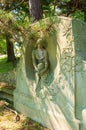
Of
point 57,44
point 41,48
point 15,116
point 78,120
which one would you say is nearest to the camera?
point 78,120

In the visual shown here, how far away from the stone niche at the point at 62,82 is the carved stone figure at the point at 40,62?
0.09m

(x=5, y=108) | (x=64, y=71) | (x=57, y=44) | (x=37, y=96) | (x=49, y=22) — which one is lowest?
(x=5, y=108)

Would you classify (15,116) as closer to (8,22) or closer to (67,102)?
(67,102)

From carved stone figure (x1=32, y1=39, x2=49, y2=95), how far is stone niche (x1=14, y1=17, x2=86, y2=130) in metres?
0.09

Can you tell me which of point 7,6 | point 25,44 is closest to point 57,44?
point 25,44

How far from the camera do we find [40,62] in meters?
5.88

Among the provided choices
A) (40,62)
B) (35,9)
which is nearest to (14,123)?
(40,62)

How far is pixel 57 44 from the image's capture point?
5441 millimetres

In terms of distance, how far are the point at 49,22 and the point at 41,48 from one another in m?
0.69

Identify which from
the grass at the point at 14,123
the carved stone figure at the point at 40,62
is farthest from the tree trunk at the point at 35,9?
the grass at the point at 14,123

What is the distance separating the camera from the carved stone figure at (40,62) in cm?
575

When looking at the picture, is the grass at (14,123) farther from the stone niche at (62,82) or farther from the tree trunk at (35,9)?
the tree trunk at (35,9)

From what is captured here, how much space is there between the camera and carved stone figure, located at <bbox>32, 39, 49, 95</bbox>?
5754mm

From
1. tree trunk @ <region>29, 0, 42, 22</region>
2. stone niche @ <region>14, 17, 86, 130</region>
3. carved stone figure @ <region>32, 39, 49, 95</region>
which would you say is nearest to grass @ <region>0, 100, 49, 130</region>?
stone niche @ <region>14, 17, 86, 130</region>
